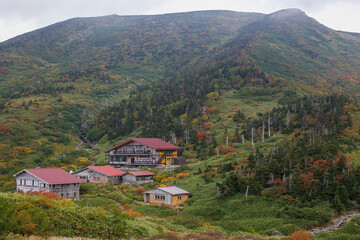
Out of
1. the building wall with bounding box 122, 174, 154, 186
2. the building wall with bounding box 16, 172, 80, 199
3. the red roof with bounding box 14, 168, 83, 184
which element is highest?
the red roof with bounding box 14, 168, 83, 184

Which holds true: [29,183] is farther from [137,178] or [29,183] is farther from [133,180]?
[137,178]

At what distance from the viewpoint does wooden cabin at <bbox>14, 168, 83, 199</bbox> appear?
50.0 m

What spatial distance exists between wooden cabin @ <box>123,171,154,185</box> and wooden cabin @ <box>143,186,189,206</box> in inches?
451

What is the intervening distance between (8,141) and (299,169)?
8064 centimetres

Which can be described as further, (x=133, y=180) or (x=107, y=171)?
(x=107, y=171)

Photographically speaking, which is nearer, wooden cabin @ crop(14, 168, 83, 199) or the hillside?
the hillside

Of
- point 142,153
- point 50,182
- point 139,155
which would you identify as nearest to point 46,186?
point 50,182

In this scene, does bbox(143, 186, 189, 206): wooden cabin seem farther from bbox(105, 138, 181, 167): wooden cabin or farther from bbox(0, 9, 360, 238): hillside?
bbox(105, 138, 181, 167): wooden cabin

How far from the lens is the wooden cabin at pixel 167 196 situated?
47.2 meters

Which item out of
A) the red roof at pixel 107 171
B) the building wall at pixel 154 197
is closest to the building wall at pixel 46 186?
the red roof at pixel 107 171

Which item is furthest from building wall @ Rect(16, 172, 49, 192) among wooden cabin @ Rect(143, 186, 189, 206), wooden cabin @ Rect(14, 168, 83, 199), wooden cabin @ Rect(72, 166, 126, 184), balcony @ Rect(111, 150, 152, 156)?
balcony @ Rect(111, 150, 152, 156)

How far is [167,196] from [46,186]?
1831cm

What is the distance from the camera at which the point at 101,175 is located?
2496 inches

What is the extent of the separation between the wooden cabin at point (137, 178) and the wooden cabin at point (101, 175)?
151 cm
